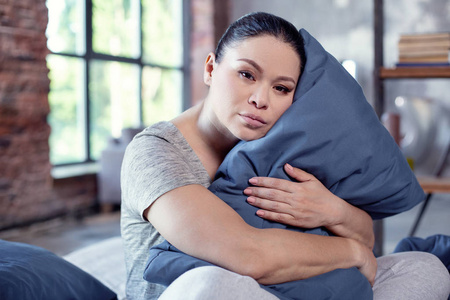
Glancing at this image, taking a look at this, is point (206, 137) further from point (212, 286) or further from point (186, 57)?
point (186, 57)

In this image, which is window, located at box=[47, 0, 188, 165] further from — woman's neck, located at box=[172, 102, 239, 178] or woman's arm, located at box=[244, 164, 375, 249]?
woman's arm, located at box=[244, 164, 375, 249]

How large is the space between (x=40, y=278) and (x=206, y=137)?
52 cm

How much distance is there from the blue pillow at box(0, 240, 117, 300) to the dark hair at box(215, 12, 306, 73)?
0.69 metres

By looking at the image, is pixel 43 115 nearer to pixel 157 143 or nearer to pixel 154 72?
pixel 154 72

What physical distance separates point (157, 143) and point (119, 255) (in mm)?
1005

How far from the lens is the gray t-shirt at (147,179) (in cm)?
103

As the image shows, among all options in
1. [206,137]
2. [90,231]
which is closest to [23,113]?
[90,231]

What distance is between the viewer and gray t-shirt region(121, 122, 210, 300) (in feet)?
3.39

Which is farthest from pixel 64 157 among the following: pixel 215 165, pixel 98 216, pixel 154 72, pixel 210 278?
pixel 210 278

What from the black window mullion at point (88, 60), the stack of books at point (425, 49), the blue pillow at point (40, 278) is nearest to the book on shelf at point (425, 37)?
the stack of books at point (425, 49)

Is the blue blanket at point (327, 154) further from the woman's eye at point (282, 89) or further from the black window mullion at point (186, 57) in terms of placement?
the black window mullion at point (186, 57)

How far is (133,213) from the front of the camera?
1.18 metres

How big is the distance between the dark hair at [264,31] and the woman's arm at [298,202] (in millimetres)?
272

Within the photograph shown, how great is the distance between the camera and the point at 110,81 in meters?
5.25
